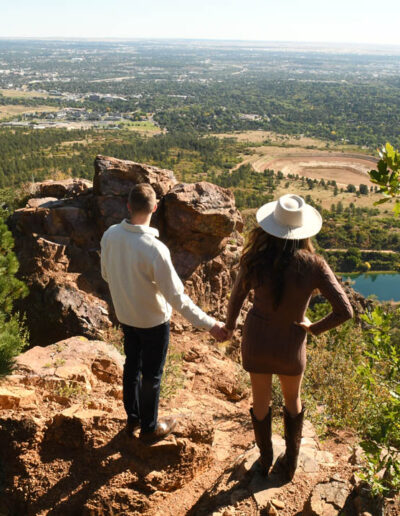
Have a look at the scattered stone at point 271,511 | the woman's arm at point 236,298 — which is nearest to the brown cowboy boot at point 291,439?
the scattered stone at point 271,511

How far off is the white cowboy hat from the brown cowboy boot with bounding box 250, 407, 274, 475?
3.88 ft

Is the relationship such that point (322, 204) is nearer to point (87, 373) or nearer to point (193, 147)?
point (193, 147)

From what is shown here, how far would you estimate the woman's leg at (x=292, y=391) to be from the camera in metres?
2.63

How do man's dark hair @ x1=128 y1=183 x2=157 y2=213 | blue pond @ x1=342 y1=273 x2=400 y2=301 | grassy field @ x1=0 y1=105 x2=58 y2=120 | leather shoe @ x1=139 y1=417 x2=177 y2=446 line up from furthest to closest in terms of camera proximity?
grassy field @ x1=0 y1=105 x2=58 y2=120 < blue pond @ x1=342 y1=273 x2=400 y2=301 < leather shoe @ x1=139 y1=417 x2=177 y2=446 < man's dark hair @ x1=128 y1=183 x2=157 y2=213

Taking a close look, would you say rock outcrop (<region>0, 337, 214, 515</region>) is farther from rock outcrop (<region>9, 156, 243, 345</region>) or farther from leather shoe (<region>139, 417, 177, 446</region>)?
rock outcrop (<region>9, 156, 243, 345</region>)

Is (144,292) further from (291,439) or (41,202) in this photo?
(41,202)

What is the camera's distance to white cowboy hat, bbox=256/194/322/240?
240cm

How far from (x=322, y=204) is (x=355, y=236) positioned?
1295 cm

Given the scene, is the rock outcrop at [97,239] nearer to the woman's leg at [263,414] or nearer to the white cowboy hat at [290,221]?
the woman's leg at [263,414]

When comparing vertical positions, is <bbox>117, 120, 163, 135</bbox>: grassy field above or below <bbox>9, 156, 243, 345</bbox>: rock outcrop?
below

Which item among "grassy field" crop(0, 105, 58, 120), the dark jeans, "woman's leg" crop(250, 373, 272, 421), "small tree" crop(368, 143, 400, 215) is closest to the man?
the dark jeans

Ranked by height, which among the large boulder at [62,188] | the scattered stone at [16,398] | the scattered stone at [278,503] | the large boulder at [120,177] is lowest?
the scattered stone at [278,503]

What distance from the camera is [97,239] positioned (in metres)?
7.49

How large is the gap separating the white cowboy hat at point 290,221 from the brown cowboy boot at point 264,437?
118cm
